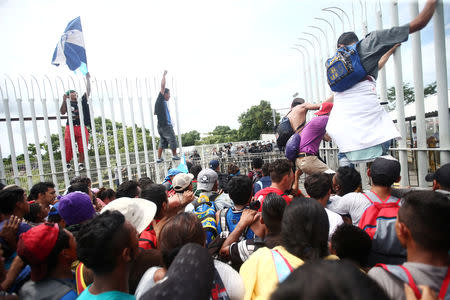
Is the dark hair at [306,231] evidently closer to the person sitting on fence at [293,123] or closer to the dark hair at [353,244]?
the dark hair at [353,244]

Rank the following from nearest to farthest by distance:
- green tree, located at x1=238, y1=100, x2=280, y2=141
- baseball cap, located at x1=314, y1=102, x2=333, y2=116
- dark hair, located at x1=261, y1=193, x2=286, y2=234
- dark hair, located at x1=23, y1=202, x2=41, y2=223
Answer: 1. dark hair, located at x1=261, y1=193, x2=286, y2=234
2. dark hair, located at x1=23, y1=202, x2=41, y2=223
3. baseball cap, located at x1=314, y1=102, x2=333, y2=116
4. green tree, located at x1=238, y1=100, x2=280, y2=141

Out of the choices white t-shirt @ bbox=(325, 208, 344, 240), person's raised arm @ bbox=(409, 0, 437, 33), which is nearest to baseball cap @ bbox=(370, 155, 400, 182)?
white t-shirt @ bbox=(325, 208, 344, 240)

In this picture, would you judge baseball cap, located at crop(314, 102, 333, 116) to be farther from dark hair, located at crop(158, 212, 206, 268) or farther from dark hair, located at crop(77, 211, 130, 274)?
dark hair, located at crop(77, 211, 130, 274)

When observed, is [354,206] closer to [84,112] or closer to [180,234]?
[180,234]

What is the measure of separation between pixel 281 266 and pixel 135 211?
1276 mm

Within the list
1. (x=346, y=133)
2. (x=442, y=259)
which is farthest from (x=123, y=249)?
(x=346, y=133)

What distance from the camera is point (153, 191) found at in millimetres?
2512

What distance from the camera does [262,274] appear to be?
1289 millimetres

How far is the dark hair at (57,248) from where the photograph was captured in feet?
5.28

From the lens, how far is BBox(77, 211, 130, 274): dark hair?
134cm

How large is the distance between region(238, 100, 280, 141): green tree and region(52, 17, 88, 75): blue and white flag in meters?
41.4

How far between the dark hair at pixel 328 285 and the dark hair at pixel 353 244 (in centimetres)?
108

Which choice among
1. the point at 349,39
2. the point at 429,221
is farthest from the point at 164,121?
the point at 429,221

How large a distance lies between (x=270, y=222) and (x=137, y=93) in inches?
273
